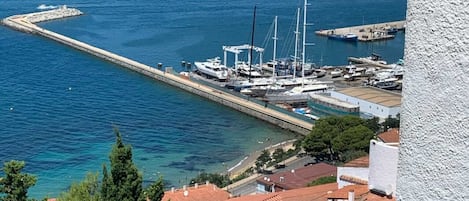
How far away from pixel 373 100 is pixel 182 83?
28.1ft

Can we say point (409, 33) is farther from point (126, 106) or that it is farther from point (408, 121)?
point (126, 106)

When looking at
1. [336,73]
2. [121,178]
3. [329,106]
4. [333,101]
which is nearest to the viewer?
[121,178]

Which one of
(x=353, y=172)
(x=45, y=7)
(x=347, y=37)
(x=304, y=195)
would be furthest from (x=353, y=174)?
(x=45, y=7)

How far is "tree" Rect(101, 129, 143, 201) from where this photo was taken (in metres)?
4.69

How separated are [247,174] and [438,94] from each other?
1530cm

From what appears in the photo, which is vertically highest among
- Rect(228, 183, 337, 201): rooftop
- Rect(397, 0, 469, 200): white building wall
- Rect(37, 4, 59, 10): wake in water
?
Rect(37, 4, 59, 10): wake in water

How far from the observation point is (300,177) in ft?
45.4

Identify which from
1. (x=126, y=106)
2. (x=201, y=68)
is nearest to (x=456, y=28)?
(x=126, y=106)

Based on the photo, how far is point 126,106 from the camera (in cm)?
2381

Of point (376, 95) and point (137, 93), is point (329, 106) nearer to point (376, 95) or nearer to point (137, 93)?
point (376, 95)

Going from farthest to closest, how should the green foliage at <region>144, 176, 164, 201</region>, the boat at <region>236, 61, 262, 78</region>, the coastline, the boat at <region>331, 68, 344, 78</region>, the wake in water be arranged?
the wake in water, the boat at <region>331, 68, 344, 78</region>, the boat at <region>236, 61, 262, 78</region>, the coastline, the green foliage at <region>144, 176, 164, 201</region>

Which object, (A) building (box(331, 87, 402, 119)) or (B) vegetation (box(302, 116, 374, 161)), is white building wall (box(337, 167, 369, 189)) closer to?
(B) vegetation (box(302, 116, 374, 161))

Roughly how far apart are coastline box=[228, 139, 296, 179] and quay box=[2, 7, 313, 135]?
1.17m

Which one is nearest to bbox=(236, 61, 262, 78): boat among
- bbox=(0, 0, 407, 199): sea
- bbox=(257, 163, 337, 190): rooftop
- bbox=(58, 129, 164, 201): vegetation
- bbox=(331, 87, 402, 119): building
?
bbox=(0, 0, 407, 199): sea
